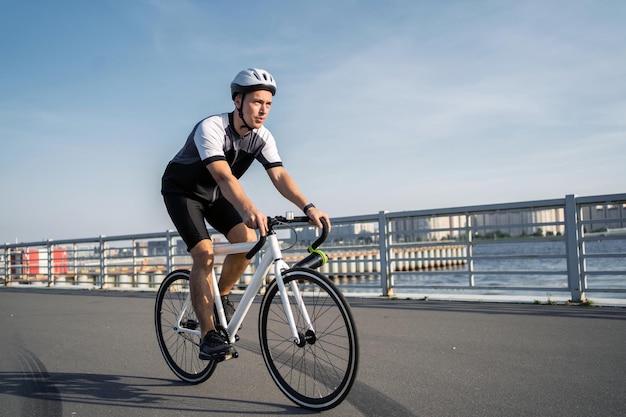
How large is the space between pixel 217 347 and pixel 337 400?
82 centimetres

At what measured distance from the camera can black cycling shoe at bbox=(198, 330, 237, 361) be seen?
351 centimetres

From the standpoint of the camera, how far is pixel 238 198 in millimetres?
3340

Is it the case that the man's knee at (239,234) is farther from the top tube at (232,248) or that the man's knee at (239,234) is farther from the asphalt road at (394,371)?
the asphalt road at (394,371)

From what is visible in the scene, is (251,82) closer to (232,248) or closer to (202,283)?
(232,248)

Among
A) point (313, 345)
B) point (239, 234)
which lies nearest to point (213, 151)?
point (239, 234)

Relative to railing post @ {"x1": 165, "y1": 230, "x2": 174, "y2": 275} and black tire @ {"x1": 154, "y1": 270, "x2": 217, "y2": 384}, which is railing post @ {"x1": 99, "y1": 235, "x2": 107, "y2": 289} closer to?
railing post @ {"x1": 165, "y1": 230, "x2": 174, "y2": 275}

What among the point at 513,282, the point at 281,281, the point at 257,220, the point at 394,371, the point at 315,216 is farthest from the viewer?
the point at 513,282

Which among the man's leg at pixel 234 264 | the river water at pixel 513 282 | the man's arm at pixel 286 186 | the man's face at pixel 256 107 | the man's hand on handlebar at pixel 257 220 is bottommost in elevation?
the river water at pixel 513 282

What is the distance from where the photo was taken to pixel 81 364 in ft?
15.9

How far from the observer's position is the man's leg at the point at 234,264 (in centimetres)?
388

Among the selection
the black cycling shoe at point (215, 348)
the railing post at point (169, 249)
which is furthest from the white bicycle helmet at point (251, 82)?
the railing post at point (169, 249)

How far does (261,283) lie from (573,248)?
5750 millimetres

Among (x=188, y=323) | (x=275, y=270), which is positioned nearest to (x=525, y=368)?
(x=275, y=270)

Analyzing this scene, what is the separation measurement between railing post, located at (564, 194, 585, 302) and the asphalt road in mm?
487
